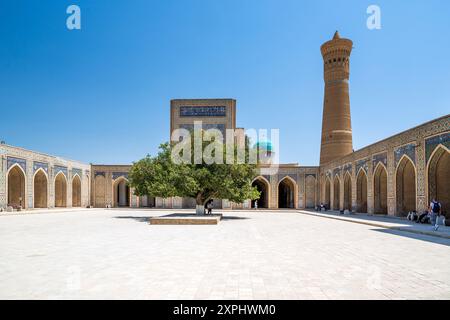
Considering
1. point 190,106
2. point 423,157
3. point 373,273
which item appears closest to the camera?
point 373,273

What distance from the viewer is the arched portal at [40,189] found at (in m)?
25.0

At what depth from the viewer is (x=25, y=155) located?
2250 cm

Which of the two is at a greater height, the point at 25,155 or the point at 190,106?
the point at 190,106

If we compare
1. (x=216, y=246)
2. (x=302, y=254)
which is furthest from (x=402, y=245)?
A: (x=216, y=246)

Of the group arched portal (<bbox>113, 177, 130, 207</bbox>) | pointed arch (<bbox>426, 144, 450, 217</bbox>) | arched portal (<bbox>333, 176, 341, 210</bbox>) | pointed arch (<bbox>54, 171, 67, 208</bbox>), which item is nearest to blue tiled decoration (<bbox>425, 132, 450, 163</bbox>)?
pointed arch (<bbox>426, 144, 450, 217</bbox>)

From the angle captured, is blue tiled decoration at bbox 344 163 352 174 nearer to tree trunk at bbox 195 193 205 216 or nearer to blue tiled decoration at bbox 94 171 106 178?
tree trunk at bbox 195 193 205 216

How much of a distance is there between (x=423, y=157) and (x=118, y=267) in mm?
12838

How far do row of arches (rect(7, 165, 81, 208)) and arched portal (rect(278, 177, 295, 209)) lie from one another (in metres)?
17.2

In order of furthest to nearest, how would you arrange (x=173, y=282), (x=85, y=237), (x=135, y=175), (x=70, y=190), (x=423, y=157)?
(x=70, y=190), (x=135, y=175), (x=423, y=157), (x=85, y=237), (x=173, y=282)

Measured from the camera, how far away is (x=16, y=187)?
23.2 m

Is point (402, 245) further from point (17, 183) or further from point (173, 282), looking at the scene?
point (17, 183)

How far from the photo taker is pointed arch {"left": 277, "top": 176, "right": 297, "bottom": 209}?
29.7m

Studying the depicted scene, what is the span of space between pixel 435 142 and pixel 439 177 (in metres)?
1.47

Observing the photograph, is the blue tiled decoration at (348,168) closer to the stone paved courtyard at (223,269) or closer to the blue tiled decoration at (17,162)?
the stone paved courtyard at (223,269)
